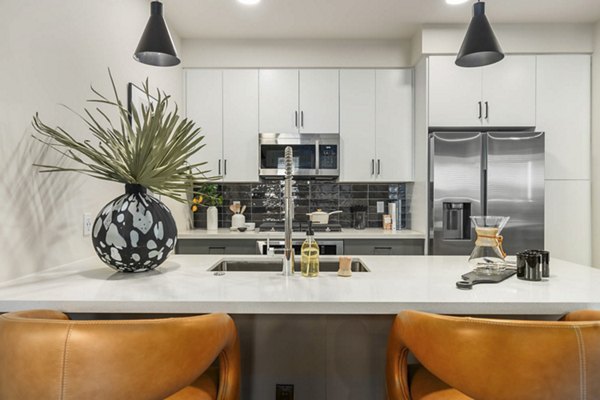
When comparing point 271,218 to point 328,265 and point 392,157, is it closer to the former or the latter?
point 392,157

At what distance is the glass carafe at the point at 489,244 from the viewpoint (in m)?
1.52

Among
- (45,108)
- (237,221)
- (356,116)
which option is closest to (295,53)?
(356,116)

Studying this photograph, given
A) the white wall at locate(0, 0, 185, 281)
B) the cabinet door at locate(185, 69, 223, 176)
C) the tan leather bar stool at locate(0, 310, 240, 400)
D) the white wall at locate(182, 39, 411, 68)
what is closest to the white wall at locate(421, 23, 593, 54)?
the white wall at locate(182, 39, 411, 68)

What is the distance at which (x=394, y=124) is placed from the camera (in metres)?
3.55

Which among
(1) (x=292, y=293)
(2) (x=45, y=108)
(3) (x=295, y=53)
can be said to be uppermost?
(3) (x=295, y=53)

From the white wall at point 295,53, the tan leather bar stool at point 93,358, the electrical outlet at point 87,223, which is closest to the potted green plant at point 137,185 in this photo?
the electrical outlet at point 87,223

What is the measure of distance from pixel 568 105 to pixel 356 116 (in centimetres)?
181

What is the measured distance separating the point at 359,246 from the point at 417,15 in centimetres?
198

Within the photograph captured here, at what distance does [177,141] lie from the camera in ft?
5.10

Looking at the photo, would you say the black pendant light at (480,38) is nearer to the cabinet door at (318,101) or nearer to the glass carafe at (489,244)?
the glass carafe at (489,244)

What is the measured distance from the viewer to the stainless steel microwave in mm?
3506

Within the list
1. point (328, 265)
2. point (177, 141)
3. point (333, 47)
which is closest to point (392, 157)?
point (333, 47)

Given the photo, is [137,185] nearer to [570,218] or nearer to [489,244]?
[489,244]

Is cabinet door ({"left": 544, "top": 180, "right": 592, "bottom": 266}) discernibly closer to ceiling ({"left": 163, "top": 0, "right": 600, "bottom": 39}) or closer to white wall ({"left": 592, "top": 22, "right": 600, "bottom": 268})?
white wall ({"left": 592, "top": 22, "right": 600, "bottom": 268})
